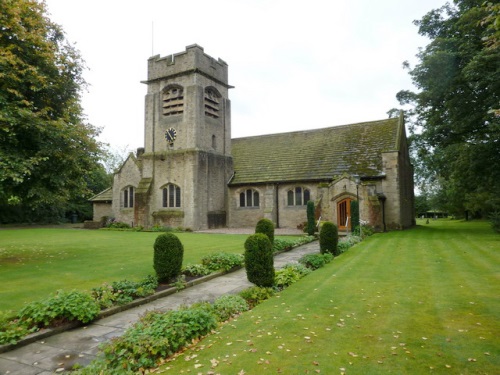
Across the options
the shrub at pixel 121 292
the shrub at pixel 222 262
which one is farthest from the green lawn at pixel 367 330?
the shrub at pixel 222 262

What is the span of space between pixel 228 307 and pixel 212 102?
27.6 m

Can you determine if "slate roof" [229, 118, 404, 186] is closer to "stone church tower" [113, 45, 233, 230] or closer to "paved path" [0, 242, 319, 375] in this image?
"stone church tower" [113, 45, 233, 230]

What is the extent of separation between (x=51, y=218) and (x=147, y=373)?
48.7 meters

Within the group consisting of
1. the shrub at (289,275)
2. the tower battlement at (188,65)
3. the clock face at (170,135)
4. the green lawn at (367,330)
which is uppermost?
the tower battlement at (188,65)

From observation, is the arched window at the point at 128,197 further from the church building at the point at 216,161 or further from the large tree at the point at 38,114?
the large tree at the point at 38,114

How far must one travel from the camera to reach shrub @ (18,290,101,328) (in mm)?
6434

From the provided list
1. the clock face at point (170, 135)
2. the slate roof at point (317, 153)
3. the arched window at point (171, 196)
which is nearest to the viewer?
the slate roof at point (317, 153)

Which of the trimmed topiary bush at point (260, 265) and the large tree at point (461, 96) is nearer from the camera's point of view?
the trimmed topiary bush at point (260, 265)

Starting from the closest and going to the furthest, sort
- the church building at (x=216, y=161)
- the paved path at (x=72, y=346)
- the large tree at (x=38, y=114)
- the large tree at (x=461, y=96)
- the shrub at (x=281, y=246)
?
1. the paved path at (x=72, y=346)
2. the large tree at (x=38, y=114)
3. the shrub at (x=281, y=246)
4. the large tree at (x=461, y=96)
5. the church building at (x=216, y=161)

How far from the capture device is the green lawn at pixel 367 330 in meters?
4.83

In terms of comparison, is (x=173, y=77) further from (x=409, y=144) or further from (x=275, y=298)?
(x=275, y=298)

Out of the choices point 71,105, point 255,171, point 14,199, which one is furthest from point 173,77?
point 14,199

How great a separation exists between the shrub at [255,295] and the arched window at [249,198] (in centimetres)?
2287

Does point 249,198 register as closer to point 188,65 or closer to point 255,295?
point 188,65
